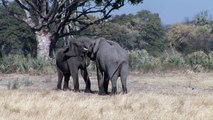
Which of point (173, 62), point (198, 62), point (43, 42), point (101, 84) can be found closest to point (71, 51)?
point (101, 84)

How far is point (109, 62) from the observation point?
1397cm

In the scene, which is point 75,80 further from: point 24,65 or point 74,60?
point 24,65

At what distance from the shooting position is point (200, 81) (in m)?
19.6

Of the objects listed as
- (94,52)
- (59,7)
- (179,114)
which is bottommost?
(179,114)

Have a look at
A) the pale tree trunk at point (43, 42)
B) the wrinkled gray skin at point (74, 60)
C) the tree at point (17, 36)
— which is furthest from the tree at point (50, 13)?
the tree at point (17, 36)

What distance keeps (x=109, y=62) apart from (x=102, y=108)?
143 inches

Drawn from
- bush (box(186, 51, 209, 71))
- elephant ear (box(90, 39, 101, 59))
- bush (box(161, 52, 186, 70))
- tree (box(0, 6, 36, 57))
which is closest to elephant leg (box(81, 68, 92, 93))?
elephant ear (box(90, 39, 101, 59))

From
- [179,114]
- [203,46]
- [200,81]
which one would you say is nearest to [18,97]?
[179,114]

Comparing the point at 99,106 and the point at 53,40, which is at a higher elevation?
the point at 53,40

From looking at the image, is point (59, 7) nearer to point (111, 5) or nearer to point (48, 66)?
point (111, 5)

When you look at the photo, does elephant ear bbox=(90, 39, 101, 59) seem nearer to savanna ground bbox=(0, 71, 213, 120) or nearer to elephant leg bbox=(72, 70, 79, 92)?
elephant leg bbox=(72, 70, 79, 92)

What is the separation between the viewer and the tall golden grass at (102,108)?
368 inches

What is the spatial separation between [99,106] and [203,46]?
172 ft

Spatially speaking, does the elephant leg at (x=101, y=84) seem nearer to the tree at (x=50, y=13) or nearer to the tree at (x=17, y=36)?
the tree at (x=50, y=13)
